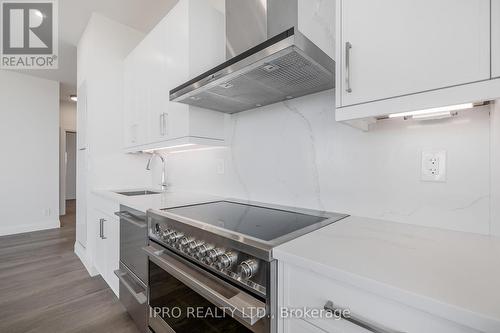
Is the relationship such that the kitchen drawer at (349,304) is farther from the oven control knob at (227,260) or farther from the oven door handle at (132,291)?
the oven door handle at (132,291)

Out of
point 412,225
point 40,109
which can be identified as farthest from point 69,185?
point 412,225

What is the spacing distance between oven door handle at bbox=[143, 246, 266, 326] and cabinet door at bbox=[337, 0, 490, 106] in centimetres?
79

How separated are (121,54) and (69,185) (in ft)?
21.5

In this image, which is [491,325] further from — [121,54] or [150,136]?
[121,54]

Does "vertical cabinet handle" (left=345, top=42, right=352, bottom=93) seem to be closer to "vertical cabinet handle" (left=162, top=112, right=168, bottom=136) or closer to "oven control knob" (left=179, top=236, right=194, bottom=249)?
"oven control knob" (left=179, top=236, right=194, bottom=249)

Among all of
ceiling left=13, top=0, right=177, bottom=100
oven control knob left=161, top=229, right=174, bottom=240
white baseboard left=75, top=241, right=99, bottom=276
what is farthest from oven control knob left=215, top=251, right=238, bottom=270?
ceiling left=13, top=0, right=177, bottom=100

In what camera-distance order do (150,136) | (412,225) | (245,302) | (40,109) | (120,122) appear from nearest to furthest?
(245,302) < (412,225) < (150,136) < (120,122) < (40,109)

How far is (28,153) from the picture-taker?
4.05 metres

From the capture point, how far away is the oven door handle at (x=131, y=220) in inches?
57.9

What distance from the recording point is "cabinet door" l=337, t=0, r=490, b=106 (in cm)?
64

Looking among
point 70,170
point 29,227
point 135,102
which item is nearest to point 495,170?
point 135,102

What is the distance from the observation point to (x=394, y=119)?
1.08 meters

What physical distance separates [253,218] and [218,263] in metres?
0.35

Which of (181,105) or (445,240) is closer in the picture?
(445,240)
